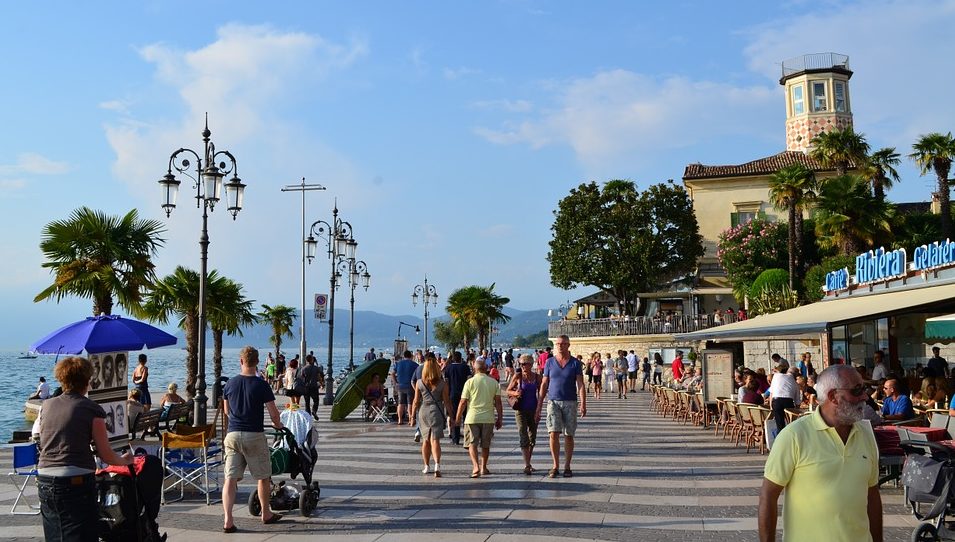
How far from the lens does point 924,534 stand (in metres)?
6.95

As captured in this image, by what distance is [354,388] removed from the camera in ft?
67.5

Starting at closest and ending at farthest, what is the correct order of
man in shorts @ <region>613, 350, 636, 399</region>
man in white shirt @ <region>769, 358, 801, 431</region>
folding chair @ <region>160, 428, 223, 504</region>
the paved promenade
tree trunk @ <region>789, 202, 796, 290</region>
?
1. the paved promenade
2. folding chair @ <region>160, 428, 223, 504</region>
3. man in white shirt @ <region>769, 358, 801, 431</region>
4. man in shorts @ <region>613, 350, 636, 399</region>
5. tree trunk @ <region>789, 202, 796, 290</region>

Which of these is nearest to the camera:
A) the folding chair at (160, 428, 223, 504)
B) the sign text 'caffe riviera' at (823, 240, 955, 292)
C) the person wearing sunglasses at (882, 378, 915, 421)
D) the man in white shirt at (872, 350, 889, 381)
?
the folding chair at (160, 428, 223, 504)

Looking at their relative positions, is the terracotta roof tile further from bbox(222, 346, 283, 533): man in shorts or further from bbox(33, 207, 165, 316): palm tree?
bbox(222, 346, 283, 533): man in shorts

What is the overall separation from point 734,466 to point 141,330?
325 inches

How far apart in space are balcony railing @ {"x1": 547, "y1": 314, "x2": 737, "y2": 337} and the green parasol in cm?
2507

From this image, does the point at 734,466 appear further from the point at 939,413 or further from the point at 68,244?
the point at 68,244

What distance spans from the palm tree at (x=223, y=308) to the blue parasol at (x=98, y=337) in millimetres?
16494

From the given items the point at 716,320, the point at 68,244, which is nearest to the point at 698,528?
the point at 68,244

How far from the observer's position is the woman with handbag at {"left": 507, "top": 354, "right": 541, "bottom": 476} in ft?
37.9

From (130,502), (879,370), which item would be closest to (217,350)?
(879,370)

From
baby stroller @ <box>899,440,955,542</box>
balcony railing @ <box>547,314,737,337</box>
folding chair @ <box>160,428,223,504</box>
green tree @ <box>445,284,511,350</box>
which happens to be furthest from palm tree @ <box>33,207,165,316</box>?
green tree @ <box>445,284,511,350</box>

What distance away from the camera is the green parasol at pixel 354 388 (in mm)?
20453

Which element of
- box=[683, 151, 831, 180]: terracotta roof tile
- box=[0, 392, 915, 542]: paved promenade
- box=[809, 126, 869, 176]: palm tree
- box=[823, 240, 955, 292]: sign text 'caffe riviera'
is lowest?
box=[0, 392, 915, 542]: paved promenade
